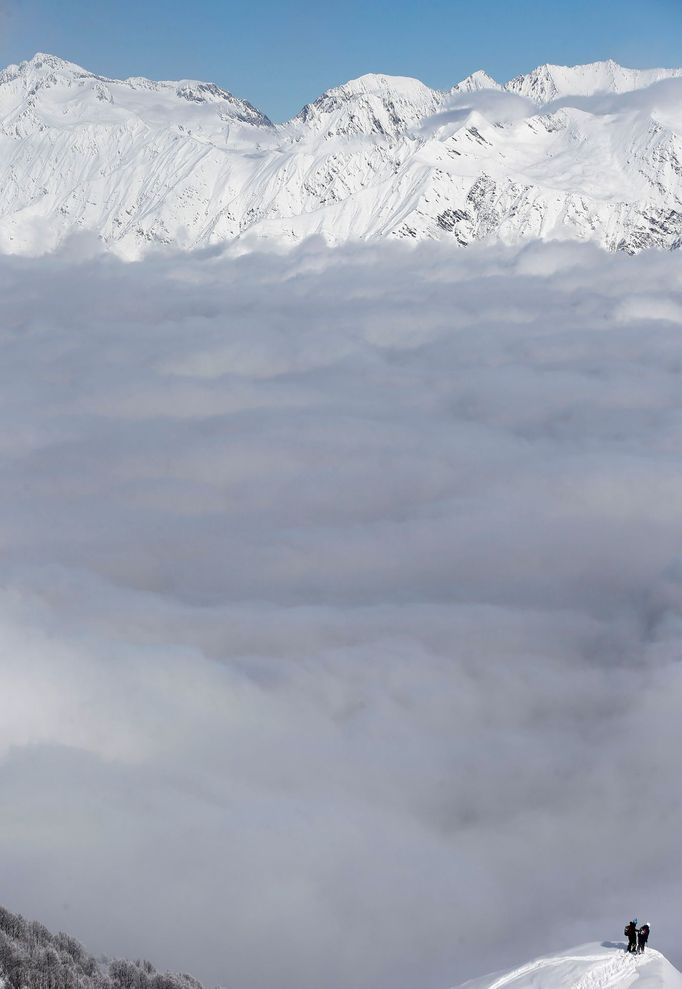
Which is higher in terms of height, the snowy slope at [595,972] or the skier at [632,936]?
the skier at [632,936]

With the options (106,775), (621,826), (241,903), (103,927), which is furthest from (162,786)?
(621,826)

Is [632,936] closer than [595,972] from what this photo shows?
No

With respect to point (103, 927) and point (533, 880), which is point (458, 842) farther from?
point (103, 927)

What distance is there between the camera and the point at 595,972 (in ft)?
187

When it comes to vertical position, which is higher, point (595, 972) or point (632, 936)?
point (632, 936)

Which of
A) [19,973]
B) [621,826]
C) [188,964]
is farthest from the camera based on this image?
[621,826]

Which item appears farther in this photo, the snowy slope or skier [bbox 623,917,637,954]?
skier [bbox 623,917,637,954]

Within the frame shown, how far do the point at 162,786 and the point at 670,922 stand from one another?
81.7 m

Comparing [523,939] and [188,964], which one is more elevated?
[523,939]

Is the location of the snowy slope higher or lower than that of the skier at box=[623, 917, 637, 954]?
lower

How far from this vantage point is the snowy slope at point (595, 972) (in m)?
55.5

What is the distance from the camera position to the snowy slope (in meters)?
55.5

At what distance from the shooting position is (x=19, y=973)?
5378 cm

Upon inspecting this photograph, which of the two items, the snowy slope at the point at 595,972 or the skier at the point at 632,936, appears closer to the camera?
the snowy slope at the point at 595,972
